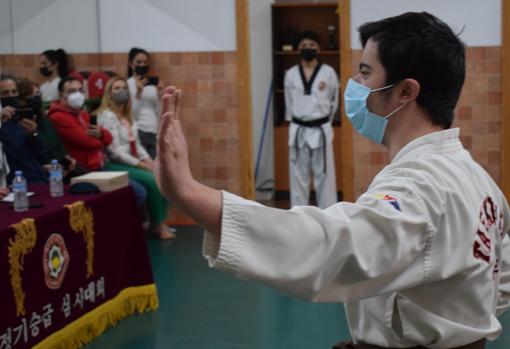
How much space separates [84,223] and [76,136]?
1912 mm

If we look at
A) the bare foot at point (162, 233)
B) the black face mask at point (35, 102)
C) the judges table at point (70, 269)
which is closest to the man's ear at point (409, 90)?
the judges table at point (70, 269)

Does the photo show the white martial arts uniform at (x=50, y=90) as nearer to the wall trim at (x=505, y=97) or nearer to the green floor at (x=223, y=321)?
the green floor at (x=223, y=321)

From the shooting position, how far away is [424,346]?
1.41 meters

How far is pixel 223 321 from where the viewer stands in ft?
14.4

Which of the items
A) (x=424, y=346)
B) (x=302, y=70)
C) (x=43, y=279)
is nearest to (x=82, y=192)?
(x=43, y=279)

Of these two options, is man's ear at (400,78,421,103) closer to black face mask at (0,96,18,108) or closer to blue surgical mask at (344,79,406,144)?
blue surgical mask at (344,79,406,144)

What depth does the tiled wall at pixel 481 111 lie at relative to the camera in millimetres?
7094

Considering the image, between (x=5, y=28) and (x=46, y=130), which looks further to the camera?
(x=5, y=28)

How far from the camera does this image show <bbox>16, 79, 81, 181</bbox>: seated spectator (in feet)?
16.7

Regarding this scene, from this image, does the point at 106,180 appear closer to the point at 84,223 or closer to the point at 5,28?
the point at 84,223

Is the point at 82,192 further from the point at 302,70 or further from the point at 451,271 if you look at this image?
the point at 302,70

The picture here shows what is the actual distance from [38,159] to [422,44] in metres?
4.11

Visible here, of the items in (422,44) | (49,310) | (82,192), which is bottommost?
(49,310)

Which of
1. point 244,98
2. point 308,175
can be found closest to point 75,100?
point 244,98
